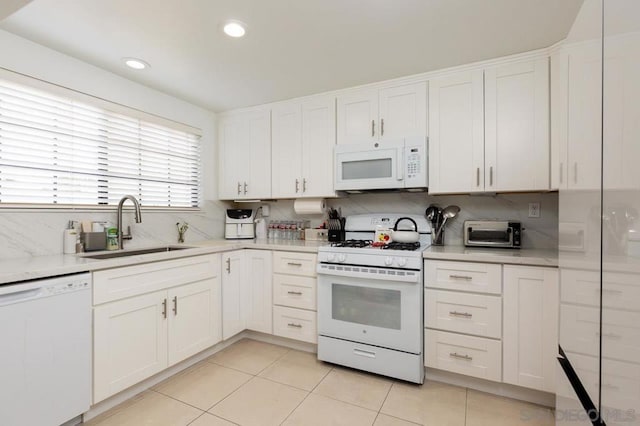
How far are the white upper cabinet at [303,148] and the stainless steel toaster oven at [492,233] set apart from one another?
120 centimetres

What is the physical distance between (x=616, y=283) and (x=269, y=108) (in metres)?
2.91

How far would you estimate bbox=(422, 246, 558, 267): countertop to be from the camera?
184cm

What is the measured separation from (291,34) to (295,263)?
5.65 ft

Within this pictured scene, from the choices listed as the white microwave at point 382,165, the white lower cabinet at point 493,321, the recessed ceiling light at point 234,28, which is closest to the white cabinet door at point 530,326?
the white lower cabinet at point 493,321

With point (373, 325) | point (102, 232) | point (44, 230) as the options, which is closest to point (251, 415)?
point (373, 325)

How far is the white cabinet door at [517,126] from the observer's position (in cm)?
204

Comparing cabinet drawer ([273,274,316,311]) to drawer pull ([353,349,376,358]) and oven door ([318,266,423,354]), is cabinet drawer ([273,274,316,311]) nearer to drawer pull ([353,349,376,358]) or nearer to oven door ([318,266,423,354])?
oven door ([318,266,423,354])

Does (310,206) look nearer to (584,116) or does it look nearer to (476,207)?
(476,207)

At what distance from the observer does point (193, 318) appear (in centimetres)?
232

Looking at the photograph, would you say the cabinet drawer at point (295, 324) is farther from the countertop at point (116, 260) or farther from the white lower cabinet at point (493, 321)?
the white lower cabinet at point (493, 321)

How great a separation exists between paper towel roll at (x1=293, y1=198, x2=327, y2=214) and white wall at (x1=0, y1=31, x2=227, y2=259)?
1006 millimetres

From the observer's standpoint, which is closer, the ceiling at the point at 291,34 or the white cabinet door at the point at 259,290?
the ceiling at the point at 291,34

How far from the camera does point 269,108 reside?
304 cm

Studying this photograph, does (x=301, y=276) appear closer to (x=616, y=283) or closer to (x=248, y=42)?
(x=248, y=42)
